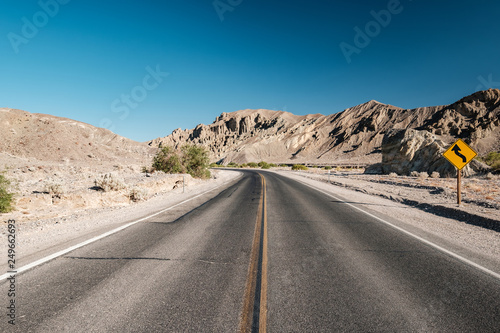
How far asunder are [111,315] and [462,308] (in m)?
4.52

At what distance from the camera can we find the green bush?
25.8 m

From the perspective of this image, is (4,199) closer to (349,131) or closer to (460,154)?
(460,154)

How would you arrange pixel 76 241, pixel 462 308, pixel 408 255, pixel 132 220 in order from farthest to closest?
pixel 132 220 < pixel 76 241 < pixel 408 255 < pixel 462 308

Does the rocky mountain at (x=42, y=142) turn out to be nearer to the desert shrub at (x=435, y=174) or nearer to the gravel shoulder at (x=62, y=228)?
the gravel shoulder at (x=62, y=228)

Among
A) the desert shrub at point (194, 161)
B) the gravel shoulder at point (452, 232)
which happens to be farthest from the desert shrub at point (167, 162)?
the gravel shoulder at point (452, 232)

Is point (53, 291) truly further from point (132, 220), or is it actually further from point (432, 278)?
point (432, 278)

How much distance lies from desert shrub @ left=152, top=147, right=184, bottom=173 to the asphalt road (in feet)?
66.7

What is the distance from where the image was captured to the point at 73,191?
11117mm

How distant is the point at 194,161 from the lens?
27359 mm

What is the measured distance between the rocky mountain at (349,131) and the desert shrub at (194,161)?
25.8 meters

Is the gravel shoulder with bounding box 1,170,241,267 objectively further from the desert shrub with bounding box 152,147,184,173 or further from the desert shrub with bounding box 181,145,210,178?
the desert shrub with bounding box 181,145,210,178

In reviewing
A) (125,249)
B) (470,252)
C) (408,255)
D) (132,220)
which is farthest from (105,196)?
(470,252)

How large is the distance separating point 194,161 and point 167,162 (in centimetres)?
299

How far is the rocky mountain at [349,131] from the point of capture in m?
64.5
